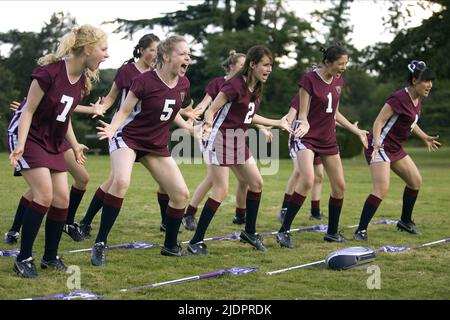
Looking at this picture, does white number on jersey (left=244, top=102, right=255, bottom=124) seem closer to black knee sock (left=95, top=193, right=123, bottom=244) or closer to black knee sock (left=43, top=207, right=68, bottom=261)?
black knee sock (left=95, top=193, right=123, bottom=244)

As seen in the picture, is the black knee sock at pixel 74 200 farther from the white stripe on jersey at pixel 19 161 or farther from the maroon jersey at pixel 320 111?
the maroon jersey at pixel 320 111

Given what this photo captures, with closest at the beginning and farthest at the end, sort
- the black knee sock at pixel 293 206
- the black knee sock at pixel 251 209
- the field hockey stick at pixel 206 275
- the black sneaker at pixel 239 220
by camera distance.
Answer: the field hockey stick at pixel 206 275
the black knee sock at pixel 251 209
the black knee sock at pixel 293 206
the black sneaker at pixel 239 220

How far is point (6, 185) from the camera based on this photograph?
14.8 meters

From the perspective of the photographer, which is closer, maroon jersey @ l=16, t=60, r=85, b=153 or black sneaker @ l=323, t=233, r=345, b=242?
maroon jersey @ l=16, t=60, r=85, b=153

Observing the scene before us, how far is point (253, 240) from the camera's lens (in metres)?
7.60

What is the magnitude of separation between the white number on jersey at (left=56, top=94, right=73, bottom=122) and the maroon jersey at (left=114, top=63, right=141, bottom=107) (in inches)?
77.6

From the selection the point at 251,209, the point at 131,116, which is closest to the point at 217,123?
the point at 251,209

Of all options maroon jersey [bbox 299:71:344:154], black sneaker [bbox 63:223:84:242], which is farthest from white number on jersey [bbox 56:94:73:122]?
maroon jersey [bbox 299:71:344:154]

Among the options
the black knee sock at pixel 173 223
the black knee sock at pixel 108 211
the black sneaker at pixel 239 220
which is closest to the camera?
the black knee sock at pixel 108 211

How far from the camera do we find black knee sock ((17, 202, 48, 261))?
5.86 meters

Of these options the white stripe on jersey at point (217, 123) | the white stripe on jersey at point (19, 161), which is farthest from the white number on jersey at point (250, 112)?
the white stripe on jersey at point (19, 161)

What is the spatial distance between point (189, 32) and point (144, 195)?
2860cm

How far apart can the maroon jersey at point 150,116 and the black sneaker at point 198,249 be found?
3.35 ft

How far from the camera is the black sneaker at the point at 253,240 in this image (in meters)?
7.51
